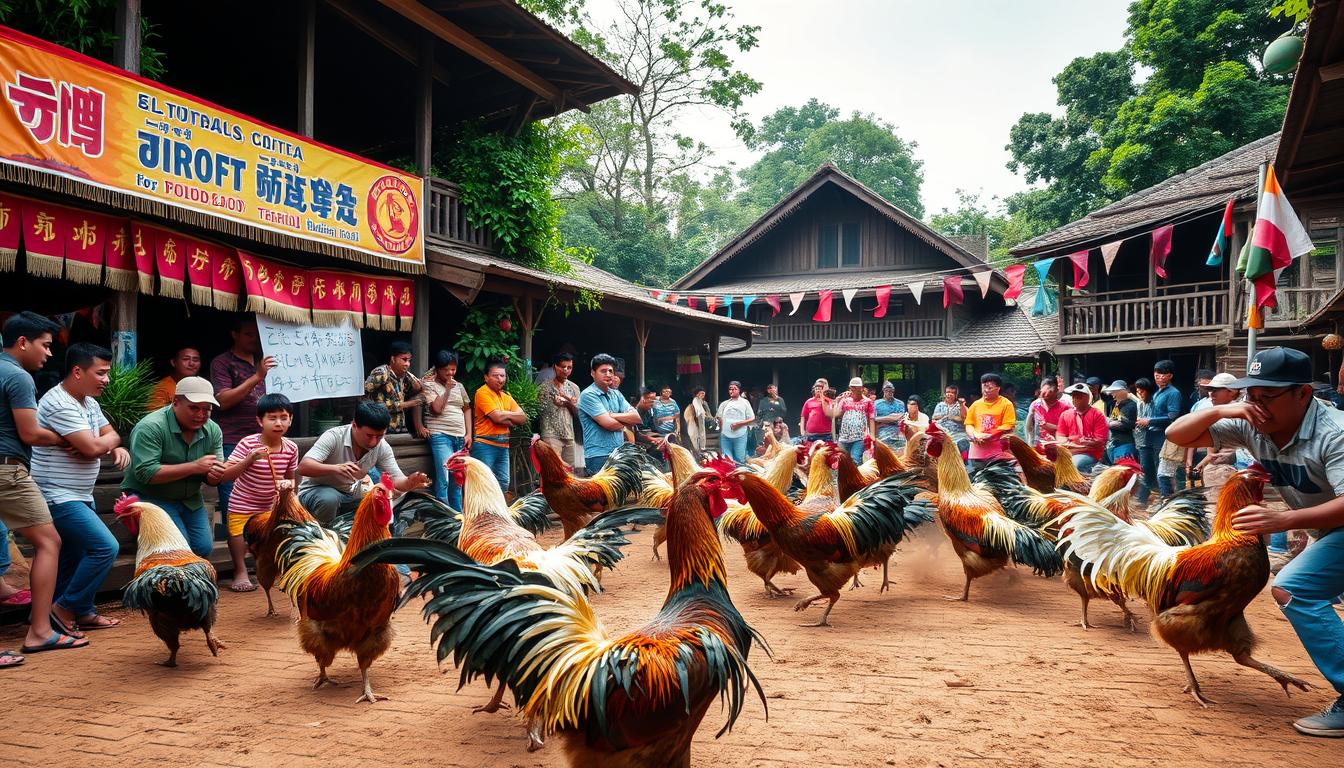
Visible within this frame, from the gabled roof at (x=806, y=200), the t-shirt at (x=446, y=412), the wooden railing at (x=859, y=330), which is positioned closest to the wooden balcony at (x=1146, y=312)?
the gabled roof at (x=806, y=200)

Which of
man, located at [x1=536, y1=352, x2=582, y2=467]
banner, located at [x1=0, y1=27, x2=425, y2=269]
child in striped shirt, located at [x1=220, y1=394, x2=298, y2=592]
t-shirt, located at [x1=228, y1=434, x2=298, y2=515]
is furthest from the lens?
man, located at [x1=536, y1=352, x2=582, y2=467]

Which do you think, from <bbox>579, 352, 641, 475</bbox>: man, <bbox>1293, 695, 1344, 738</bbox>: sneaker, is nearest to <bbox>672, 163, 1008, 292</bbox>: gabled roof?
<bbox>579, 352, 641, 475</bbox>: man

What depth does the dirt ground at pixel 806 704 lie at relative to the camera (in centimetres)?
326

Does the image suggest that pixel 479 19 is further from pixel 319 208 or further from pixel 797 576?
pixel 797 576

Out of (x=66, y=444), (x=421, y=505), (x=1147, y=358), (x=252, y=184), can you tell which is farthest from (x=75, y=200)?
(x=1147, y=358)

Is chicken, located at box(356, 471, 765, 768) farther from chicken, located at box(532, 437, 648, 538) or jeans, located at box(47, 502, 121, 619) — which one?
chicken, located at box(532, 437, 648, 538)

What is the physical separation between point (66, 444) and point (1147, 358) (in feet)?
75.7

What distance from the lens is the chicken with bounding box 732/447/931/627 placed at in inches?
208

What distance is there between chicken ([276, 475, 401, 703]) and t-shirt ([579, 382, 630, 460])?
4.14 m

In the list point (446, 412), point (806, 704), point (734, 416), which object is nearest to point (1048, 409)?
point (734, 416)

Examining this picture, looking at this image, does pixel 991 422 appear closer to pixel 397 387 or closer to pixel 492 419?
pixel 492 419

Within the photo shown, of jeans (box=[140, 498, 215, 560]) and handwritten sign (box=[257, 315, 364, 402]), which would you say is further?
handwritten sign (box=[257, 315, 364, 402])

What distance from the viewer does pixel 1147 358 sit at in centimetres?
1983

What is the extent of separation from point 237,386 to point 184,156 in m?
2.26
